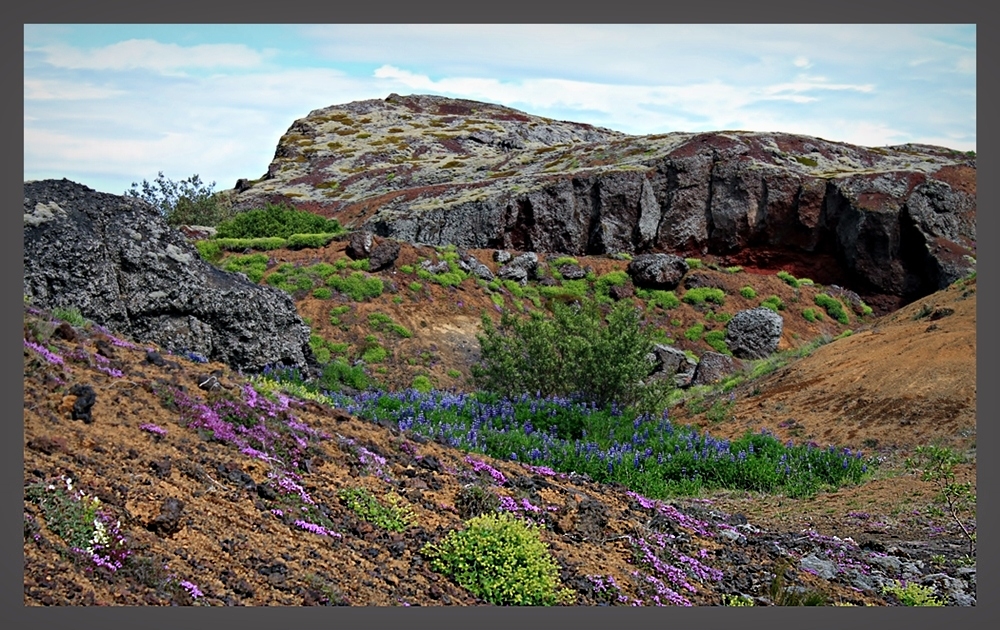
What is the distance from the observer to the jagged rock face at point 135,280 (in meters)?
12.5

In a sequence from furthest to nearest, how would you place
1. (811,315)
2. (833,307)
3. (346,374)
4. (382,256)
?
(833,307)
(811,315)
(382,256)
(346,374)

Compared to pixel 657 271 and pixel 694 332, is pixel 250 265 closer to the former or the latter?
pixel 657 271

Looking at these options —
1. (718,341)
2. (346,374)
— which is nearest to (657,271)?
(718,341)

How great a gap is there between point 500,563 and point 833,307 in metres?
29.6

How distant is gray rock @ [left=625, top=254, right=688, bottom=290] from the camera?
31.5 meters

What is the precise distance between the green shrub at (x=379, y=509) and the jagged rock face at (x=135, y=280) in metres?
6.00

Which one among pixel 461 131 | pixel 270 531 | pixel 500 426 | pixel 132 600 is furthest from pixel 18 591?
pixel 461 131

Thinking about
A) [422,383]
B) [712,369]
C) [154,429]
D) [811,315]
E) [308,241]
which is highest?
[308,241]

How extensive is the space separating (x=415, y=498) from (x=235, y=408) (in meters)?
1.85

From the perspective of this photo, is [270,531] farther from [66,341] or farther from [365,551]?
[66,341]

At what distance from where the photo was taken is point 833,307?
3366cm

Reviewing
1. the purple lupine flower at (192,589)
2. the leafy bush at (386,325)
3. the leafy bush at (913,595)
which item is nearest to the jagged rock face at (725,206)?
the leafy bush at (386,325)

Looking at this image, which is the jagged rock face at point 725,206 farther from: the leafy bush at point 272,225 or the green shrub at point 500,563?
the green shrub at point 500,563

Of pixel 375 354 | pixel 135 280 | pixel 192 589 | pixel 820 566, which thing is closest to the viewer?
pixel 192 589
